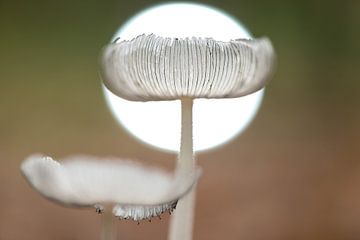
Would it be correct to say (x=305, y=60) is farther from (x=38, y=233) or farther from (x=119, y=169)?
(x=119, y=169)

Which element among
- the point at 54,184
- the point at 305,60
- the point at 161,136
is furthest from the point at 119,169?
the point at 305,60

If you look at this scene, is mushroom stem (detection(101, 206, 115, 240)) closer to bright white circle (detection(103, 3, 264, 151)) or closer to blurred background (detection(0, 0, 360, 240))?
bright white circle (detection(103, 3, 264, 151))

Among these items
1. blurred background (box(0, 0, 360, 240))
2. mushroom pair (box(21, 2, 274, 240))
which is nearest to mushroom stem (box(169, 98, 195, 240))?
mushroom pair (box(21, 2, 274, 240))

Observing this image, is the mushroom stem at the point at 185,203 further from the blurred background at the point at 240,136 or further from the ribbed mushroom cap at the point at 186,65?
the blurred background at the point at 240,136

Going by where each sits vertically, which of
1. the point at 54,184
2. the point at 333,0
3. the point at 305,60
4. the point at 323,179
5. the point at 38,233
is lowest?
the point at 54,184

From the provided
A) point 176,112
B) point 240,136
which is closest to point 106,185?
point 176,112

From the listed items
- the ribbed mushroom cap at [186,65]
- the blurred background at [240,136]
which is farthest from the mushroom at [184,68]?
the blurred background at [240,136]
